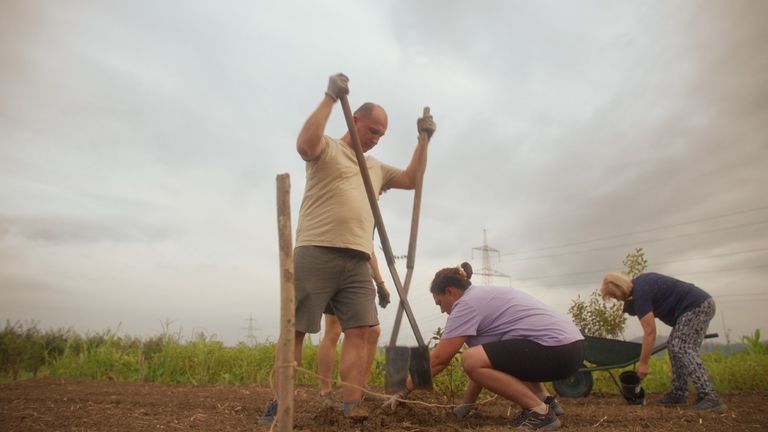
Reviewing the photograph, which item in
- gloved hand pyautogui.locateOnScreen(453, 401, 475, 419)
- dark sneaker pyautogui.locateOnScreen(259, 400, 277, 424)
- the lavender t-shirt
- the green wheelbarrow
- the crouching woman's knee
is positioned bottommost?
gloved hand pyautogui.locateOnScreen(453, 401, 475, 419)

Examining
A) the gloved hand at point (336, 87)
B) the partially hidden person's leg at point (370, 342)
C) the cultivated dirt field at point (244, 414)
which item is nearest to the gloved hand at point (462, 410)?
the cultivated dirt field at point (244, 414)

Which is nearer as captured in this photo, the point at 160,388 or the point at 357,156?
the point at 357,156

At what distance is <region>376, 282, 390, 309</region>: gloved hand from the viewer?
142 inches

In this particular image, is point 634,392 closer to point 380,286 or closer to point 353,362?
point 380,286

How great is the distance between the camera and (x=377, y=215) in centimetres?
295

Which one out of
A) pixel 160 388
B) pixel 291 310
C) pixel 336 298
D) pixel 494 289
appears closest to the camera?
pixel 291 310

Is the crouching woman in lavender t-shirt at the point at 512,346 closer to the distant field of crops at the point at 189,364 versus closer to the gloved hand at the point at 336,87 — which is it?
the gloved hand at the point at 336,87

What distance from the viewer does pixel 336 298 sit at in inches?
109

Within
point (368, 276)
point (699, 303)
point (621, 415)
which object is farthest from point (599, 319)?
point (368, 276)

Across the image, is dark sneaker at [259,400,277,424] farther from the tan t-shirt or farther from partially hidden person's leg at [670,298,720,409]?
partially hidden person's leg at [670,298,720,409]

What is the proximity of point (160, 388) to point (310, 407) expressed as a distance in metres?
2.20

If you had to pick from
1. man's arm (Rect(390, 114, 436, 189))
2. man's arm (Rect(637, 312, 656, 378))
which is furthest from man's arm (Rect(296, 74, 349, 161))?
man's arm (Rect(637, 312, 656, 378))

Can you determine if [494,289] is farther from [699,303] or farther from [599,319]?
[599,319]

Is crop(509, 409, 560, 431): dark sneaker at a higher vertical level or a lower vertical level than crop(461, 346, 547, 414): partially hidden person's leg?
lower
